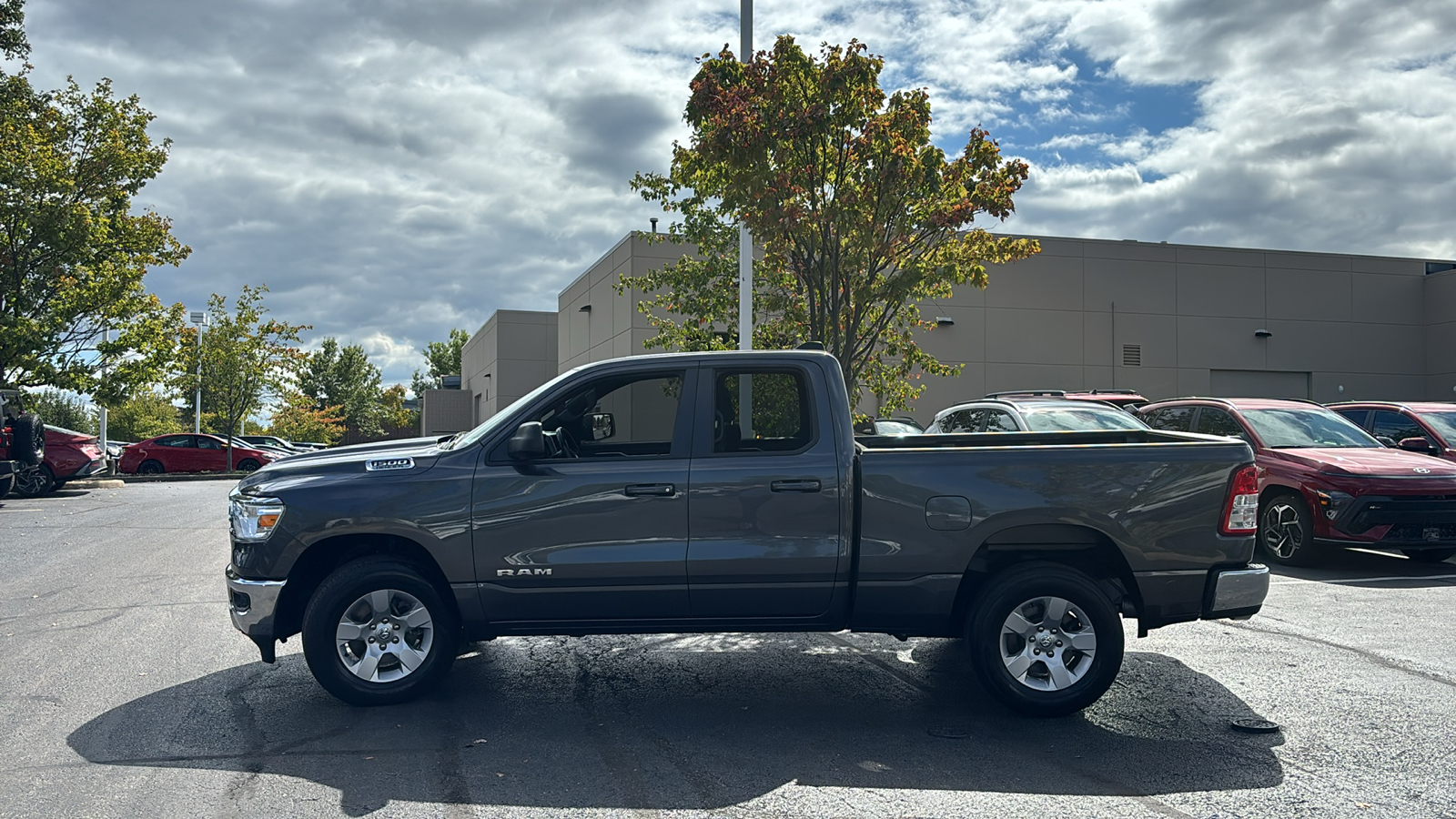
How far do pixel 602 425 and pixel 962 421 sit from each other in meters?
7.28

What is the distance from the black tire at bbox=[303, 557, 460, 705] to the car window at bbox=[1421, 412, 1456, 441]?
1296 cm

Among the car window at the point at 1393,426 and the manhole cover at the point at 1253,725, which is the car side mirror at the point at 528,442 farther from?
the car window at the point at 1393,426

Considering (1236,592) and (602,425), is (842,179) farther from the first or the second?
(1236,592)

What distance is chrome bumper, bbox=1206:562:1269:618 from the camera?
5.75 meters

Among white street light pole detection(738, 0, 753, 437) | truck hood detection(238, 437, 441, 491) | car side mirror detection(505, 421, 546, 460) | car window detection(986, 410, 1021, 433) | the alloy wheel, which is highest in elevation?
white street light pole detection(738, 0, 753, 437)

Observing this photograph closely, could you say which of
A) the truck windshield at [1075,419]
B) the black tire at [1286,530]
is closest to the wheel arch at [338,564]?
the truck windshield at [1075,419]

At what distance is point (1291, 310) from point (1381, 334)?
3618mm

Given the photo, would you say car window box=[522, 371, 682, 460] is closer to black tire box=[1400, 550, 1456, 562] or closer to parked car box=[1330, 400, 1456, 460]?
black tire box=[1400, 550, 1456, 562]

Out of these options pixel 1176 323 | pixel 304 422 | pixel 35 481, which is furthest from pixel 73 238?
pixel 304 422

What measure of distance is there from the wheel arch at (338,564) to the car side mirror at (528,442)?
0.81 metres

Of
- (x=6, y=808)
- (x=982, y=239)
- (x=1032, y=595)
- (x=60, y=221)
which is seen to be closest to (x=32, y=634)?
(x=6, y=808)

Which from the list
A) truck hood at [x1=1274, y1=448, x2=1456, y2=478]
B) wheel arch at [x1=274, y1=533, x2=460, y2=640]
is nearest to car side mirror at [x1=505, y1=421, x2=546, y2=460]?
wheel arch at [x1=274, y1=533, x2=460, y2=640]

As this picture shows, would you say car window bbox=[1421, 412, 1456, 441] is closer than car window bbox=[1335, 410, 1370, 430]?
Yes

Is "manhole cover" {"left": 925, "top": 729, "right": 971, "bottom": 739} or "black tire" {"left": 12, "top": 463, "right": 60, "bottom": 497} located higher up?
"black tire" {"left": 12, "top": 463, "right": 60, "bottom": 497}
